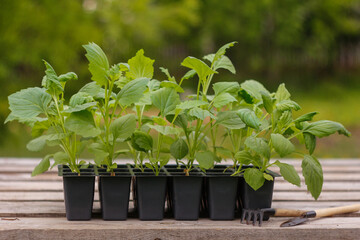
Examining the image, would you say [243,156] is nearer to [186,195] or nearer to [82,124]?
[186,195]

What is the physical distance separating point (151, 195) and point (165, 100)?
26 cm

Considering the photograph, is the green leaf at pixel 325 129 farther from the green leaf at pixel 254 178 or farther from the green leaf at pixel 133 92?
the green leaf at pixel 133 92

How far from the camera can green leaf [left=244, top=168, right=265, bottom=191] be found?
3.98 feet

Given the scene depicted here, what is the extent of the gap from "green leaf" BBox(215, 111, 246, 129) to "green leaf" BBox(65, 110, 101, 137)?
1.13 ft

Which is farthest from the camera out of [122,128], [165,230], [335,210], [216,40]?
[216,40]

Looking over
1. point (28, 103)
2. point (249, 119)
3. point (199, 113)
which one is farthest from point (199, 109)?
point (28, 103)

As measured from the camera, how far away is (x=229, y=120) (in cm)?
130

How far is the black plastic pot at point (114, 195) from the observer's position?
124cm

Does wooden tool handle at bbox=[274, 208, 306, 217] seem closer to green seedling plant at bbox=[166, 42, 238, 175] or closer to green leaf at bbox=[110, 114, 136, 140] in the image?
green seedling plant at bbox=[166, 42, 238, 175]

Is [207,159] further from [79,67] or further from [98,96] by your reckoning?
[79,67]

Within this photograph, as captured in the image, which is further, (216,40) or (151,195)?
(216,40)

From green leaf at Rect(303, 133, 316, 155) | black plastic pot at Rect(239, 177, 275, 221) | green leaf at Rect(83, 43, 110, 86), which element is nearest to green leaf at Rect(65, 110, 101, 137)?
green leaf at Rect(83, 43, 110, 86)

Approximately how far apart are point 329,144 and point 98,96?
5.47 m

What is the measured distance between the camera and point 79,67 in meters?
9.93
